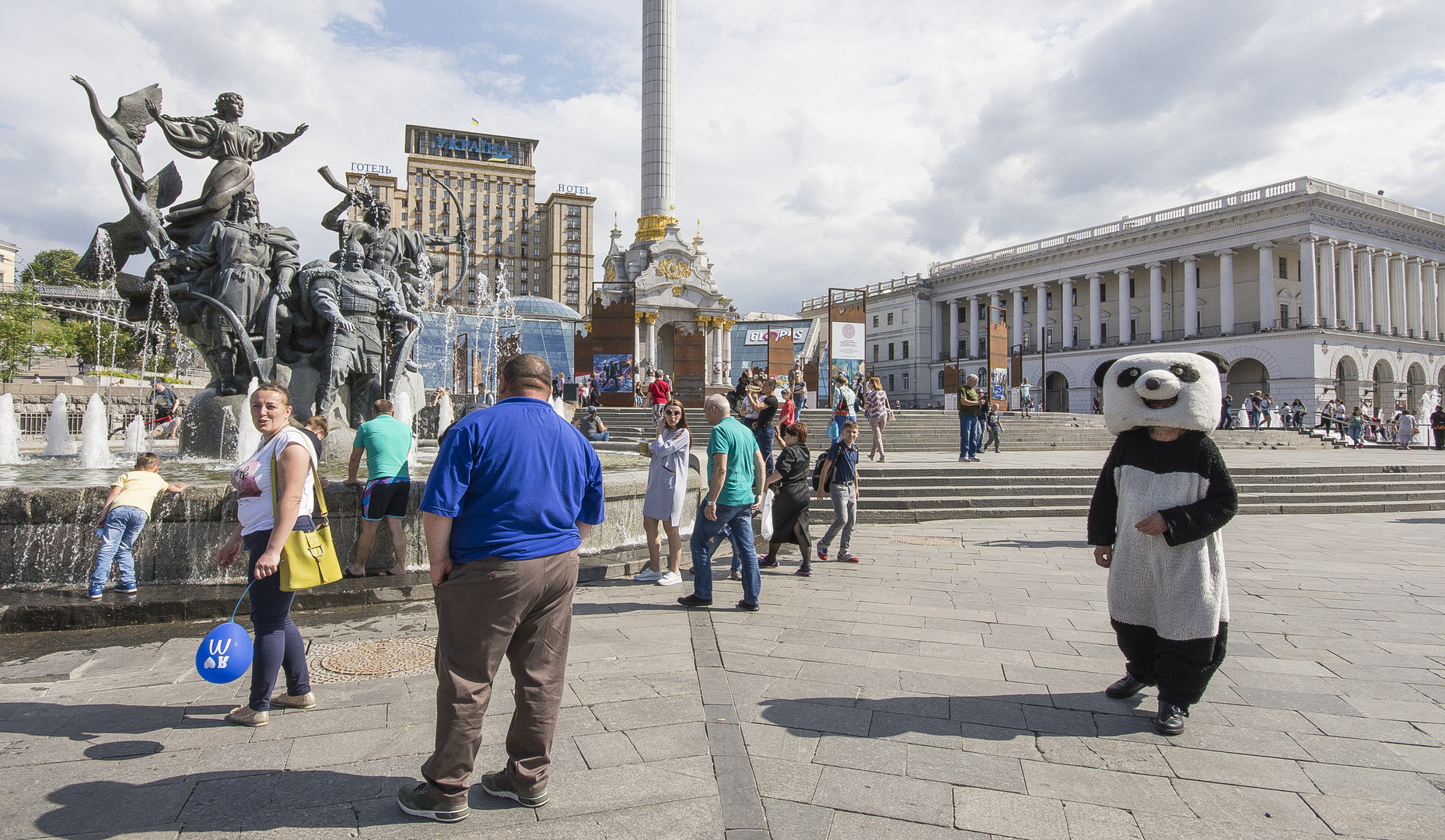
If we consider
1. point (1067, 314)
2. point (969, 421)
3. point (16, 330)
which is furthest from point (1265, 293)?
point (16, 330)

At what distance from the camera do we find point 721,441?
6.15m

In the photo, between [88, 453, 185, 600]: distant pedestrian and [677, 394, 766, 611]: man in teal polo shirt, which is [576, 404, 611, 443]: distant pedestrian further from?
[88, 453, 185, 600]: distant pedestrian

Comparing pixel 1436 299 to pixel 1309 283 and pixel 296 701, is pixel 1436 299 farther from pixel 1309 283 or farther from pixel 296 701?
pixel 296 701

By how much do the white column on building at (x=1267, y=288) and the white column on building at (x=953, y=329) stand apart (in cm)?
2782

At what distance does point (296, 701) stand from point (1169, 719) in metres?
4.23

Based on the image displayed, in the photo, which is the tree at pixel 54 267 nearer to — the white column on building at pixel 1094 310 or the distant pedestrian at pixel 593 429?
the distant pedestrian at pixel 593 429

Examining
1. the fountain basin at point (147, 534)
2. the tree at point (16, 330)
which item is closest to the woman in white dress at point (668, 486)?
the fountain basin at point (147, 534)

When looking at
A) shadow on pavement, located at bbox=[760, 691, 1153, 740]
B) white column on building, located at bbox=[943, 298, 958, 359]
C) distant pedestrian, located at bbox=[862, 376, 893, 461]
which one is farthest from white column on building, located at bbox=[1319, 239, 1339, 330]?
shadow on pavement, located at bbox=[760, 691, 1153, 740]

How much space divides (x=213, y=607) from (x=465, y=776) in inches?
150

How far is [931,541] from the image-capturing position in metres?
9.82

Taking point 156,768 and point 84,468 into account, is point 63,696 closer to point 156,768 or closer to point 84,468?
point 156,768


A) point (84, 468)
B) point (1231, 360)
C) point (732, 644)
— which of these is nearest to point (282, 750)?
point (732, 644)

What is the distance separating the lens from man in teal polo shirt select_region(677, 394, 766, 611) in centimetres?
602

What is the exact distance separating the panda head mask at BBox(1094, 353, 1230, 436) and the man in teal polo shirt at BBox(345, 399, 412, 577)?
4927 mm
